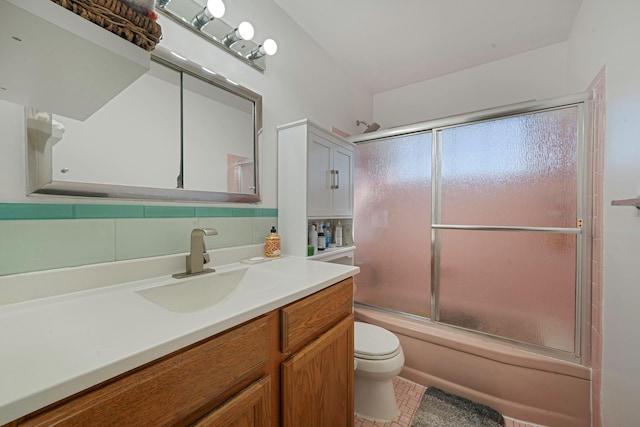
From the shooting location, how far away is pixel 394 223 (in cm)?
206

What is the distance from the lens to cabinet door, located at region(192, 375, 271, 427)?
574 millimetres

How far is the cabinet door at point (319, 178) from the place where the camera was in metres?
1.48

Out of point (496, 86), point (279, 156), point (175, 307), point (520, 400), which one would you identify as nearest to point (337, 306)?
point (175, 307)

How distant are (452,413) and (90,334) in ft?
5.86

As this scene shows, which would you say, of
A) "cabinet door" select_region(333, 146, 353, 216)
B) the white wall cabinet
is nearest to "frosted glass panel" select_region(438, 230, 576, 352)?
"cabinet door" select_region(333, 146, 353, 216)

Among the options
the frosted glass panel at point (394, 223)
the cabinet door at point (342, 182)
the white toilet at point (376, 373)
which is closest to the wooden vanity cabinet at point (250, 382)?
the white toilet at point (376, 373)

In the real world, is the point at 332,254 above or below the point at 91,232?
below

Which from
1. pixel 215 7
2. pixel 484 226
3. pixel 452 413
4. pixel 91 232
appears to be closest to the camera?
pixel 91 232

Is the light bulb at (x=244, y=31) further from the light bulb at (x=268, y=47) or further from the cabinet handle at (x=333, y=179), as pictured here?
the cabinet handle at (x=333, y=179)

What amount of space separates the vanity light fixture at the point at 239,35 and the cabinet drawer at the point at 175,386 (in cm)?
129

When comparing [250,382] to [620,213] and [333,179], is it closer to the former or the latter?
[333,179]

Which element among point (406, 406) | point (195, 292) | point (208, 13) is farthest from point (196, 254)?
point (406, 406)

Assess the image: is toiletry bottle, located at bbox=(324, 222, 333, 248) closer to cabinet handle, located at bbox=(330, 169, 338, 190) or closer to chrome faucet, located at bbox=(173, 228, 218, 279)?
cabinet handle, located at bbox=(330, 169, 338, 190)

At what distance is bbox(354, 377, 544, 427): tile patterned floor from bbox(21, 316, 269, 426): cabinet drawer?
1094mm
